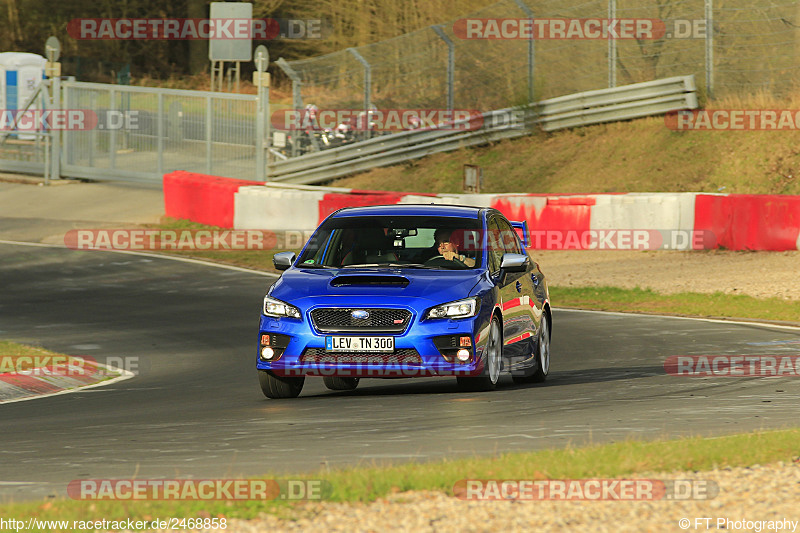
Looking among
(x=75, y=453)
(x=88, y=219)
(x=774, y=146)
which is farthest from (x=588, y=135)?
(x=75, y=453)

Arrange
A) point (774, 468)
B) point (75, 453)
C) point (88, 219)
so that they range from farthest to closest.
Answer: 1. point (88, 219)
2. point (75, 453)
3. point (774, 468)

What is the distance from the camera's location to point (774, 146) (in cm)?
2708

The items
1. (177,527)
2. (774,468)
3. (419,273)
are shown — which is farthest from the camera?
(419,273)

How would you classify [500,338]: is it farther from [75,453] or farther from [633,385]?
[75,453]

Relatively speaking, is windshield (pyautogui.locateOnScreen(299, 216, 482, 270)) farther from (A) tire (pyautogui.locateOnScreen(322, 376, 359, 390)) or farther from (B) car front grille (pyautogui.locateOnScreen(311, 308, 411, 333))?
(A) tire (pyautogui.locateOnScreen(322, 376, 359, 390))

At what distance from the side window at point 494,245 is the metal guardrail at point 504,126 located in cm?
1719

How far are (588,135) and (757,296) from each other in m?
11.9

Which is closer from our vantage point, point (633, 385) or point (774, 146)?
point (633, 385)

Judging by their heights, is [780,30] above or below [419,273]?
above

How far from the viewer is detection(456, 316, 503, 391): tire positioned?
422 inches

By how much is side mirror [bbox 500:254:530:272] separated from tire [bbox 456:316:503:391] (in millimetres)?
470

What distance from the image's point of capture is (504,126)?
31.5 metres
